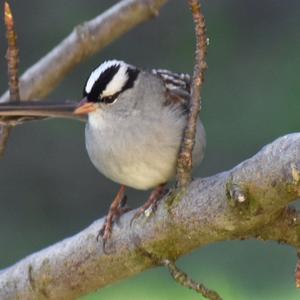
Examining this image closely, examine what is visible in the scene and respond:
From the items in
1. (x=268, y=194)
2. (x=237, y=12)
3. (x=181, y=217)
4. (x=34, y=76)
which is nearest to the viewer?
(x=268, y=194)

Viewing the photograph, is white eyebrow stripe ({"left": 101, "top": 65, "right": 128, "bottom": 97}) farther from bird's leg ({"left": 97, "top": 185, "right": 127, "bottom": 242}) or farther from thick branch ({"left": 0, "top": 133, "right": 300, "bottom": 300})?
thick branch ({"left": 0, "top": 133, "right": 300, "bottom": 300})

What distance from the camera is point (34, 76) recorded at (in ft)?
11.4

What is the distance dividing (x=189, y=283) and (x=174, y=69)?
4292 millimetres

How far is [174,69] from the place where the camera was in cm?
654

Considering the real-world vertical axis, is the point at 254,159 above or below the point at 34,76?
below

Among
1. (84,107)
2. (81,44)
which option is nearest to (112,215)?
(84,107)

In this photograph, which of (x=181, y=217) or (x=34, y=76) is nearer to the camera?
(x=181, y=217)

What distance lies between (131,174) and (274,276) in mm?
1610

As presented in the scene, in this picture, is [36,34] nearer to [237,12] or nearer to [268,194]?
[237,12]

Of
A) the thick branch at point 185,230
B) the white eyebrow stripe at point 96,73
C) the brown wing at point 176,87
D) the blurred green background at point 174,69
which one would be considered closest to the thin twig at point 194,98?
the thick branch at point 185,230

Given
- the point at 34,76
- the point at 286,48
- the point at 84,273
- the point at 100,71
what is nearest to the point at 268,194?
the point at 84,273

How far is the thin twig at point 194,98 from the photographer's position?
2.25 m

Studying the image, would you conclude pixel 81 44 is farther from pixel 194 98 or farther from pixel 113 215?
pixel 194 98

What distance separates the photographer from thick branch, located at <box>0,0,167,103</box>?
344 cm
